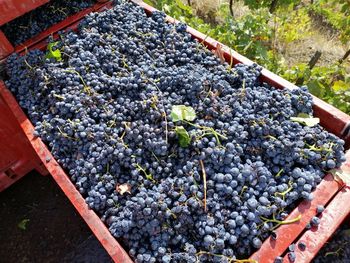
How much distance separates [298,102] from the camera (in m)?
1.92

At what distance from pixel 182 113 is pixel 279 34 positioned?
9.94 ft

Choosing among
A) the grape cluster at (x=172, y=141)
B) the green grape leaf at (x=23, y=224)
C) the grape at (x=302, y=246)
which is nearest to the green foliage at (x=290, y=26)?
the grape cluster at (x=172, y=141)

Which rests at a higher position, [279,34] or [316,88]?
[316,88]

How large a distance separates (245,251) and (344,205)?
1.83ft

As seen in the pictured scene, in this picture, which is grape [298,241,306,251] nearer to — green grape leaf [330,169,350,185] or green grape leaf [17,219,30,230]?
green grape leaf [330,169,350,185]

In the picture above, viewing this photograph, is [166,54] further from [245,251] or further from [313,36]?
[313,36]

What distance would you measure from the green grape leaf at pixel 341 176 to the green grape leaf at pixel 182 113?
0.78 m

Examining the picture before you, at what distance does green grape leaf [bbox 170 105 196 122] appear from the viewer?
1.81m

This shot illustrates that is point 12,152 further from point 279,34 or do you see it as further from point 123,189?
point 279,34

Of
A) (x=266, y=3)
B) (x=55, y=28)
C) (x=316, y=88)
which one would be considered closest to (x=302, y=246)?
(x=316, y=88)

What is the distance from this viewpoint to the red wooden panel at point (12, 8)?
86.0 inches

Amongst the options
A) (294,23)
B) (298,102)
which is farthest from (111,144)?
(294,23)

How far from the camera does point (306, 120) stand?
1854 mm

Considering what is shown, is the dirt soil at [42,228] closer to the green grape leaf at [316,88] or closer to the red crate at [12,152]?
the red crate at [12,152]
